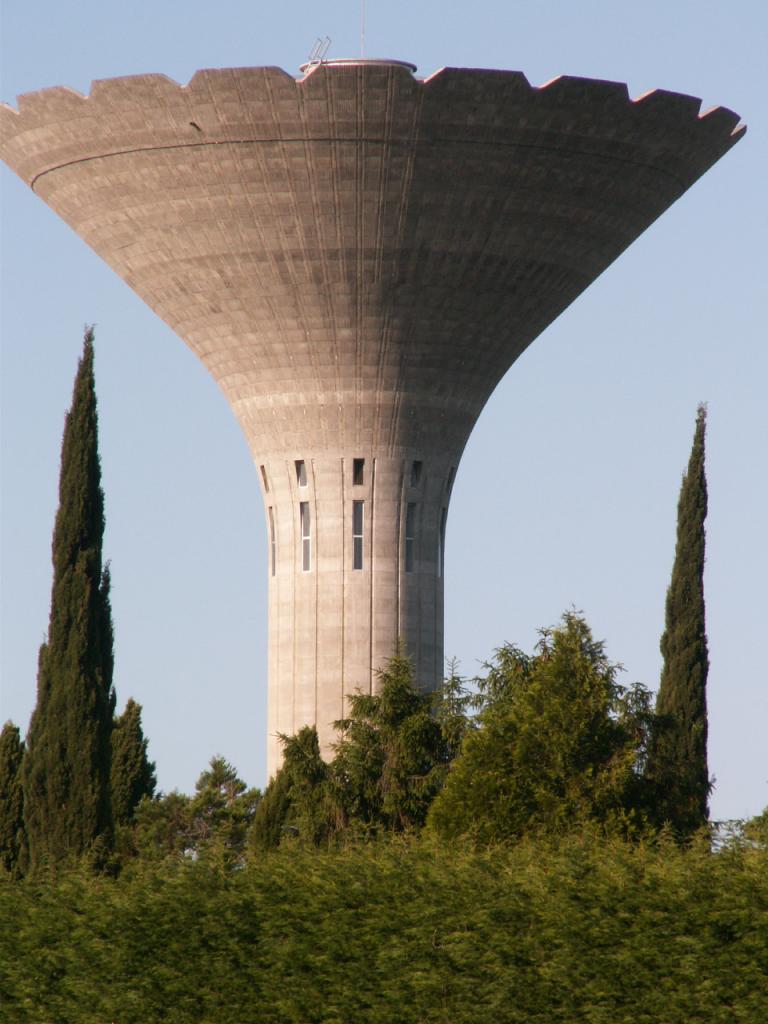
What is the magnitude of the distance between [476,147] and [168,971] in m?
21.5

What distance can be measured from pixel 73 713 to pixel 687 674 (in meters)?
11.0

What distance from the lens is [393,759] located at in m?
40.6

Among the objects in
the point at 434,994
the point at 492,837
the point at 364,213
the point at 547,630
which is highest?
the point at 364,213

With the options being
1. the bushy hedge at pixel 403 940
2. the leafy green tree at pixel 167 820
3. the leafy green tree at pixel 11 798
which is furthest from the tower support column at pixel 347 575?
the bushy hedge at pixel 403 940

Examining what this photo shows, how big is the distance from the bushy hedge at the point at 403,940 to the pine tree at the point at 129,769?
20.5 m

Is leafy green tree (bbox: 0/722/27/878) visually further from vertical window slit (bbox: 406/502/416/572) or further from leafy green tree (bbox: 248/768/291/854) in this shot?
vertical window slit (bbox: 406/502/416/572)

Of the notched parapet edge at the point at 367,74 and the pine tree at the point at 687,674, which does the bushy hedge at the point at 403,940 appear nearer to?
the pine tree at the point at 687,674

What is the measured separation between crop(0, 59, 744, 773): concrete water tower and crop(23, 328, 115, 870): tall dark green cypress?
921 cm

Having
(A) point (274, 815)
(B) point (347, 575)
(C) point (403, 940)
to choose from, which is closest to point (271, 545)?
(B) point (347, 575)

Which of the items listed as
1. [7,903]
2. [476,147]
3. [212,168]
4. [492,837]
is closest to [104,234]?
[212,168]

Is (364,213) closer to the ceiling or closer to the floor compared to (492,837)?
closer to the ceiling

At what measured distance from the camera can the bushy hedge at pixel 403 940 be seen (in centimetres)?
2277

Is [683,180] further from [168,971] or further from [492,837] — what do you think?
[168,971]

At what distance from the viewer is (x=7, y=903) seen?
27078 millimetres
